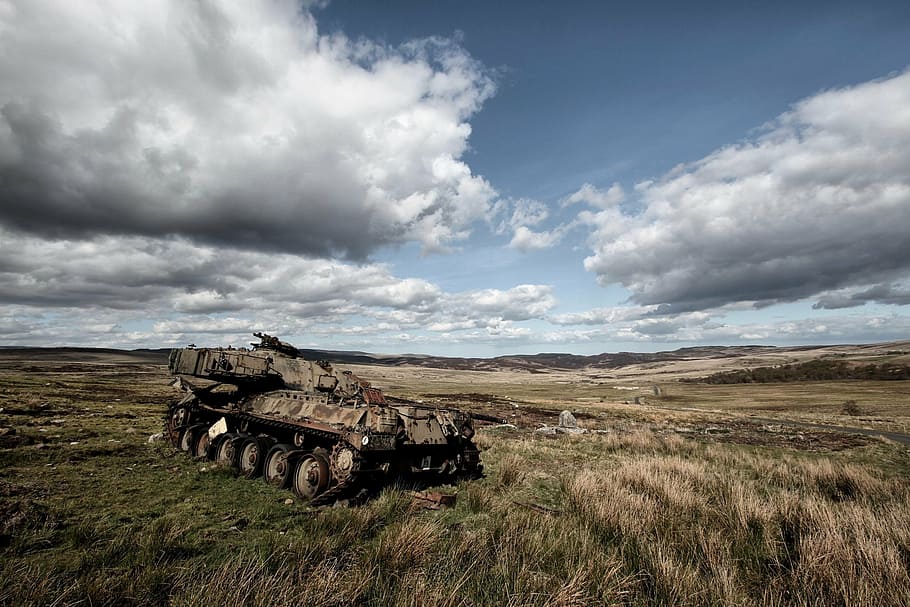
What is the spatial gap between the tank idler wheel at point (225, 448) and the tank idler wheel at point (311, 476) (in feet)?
11.1

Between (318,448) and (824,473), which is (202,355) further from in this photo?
(824,473)

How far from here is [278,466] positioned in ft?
35.9

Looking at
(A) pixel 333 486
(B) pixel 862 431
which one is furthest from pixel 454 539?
(B) pixel 862 431

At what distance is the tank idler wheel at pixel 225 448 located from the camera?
1262cm

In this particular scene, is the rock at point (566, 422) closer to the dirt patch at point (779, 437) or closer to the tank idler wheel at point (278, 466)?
the dirt patch at point (779, 437)

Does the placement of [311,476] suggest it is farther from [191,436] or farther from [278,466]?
[191,436]

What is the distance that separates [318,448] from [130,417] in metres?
18.8

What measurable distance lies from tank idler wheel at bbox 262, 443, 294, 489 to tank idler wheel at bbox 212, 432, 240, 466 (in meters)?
1.92

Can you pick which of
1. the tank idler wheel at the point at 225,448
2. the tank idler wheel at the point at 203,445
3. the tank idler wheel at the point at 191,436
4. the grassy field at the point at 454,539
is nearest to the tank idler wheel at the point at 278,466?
the grassy field at the point at 454,539

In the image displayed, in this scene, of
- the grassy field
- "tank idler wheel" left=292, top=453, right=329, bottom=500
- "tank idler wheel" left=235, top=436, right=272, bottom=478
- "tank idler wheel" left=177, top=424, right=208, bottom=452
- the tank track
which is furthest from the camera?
"tank idler wheel" left=177, top=424, right=208, bottom=452

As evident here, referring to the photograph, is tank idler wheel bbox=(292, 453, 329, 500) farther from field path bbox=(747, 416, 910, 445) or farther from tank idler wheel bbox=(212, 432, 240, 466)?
field path bbox=(747, 416, 910, 445)

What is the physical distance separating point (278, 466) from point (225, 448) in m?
3.07

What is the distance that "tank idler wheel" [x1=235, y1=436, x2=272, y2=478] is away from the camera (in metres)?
11.4

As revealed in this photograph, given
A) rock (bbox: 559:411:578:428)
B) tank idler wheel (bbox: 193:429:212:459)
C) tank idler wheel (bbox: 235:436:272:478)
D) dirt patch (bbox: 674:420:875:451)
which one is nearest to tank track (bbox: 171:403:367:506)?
tank idler wheel (bbox: 235:436:272:478)
